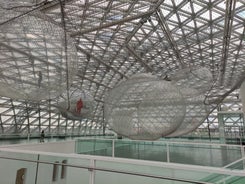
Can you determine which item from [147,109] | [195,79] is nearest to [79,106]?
[147,109]

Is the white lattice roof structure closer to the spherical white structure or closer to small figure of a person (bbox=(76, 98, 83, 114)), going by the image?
the spherical white structure

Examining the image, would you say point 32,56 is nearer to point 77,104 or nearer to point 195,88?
point 77,104

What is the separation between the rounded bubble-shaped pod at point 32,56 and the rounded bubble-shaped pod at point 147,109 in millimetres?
3047

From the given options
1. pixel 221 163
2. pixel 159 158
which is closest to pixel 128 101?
pixel 159 158

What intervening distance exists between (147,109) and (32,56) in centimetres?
400

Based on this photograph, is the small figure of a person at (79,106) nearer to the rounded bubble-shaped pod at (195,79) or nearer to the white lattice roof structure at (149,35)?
the white lattice roof structure at (149,35)

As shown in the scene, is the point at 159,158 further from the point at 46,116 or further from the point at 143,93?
the point at 46,116

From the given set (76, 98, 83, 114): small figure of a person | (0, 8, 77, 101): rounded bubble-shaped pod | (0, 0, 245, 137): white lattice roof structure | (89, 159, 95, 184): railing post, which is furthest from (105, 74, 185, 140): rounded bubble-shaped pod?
(89, 159, 95, 184): railing post

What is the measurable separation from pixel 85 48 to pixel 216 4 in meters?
10.3

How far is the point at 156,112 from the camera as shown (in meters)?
6.26

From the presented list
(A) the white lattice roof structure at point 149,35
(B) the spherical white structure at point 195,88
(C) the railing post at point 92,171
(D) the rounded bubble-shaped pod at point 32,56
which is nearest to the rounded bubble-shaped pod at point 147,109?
(B) the spherical white structure at point 195,88

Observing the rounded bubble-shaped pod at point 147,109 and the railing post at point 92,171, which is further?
the rounded bubble-shaped pod at point 147,109

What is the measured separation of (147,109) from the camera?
6398 millimetres

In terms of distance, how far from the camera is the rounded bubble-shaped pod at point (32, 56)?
296 cm
